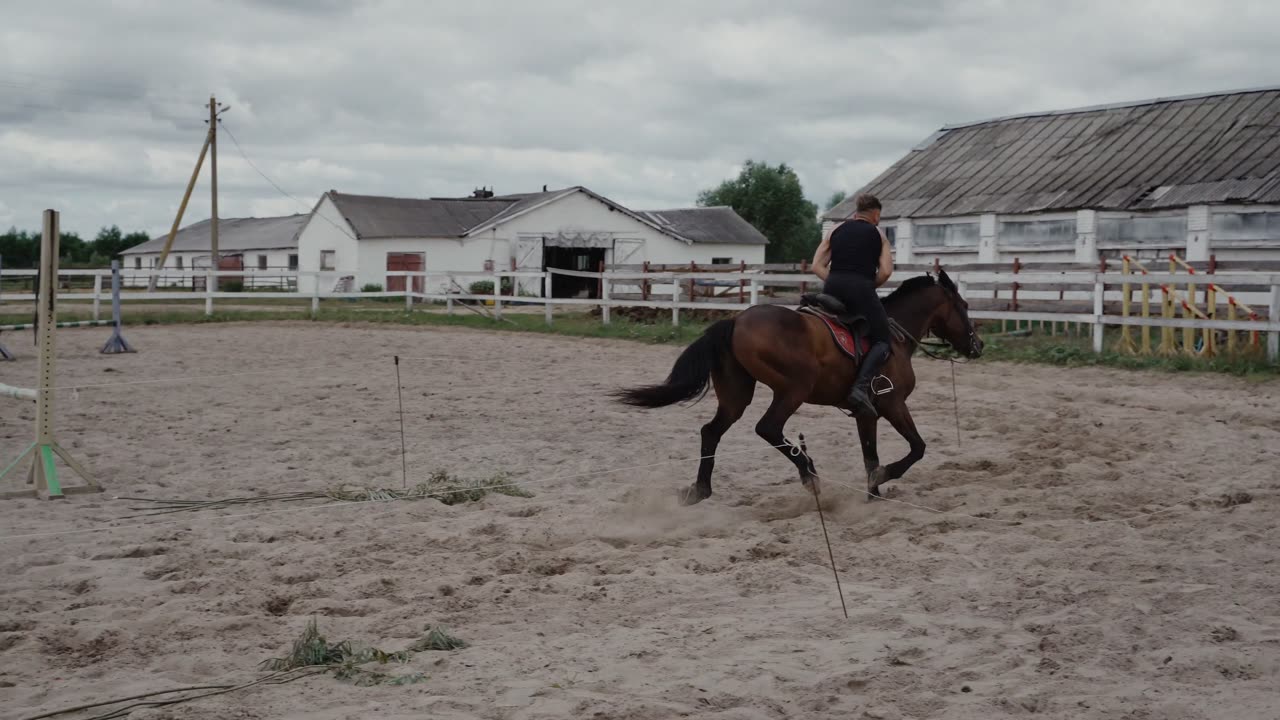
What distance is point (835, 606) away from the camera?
541cm

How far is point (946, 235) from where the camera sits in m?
28.5

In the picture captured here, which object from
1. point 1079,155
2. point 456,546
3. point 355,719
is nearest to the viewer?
point 355,719

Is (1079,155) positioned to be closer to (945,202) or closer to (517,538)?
(945,202)

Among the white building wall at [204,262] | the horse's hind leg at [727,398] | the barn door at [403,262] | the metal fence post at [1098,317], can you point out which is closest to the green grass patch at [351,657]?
the horse's hind leg at [727,398]

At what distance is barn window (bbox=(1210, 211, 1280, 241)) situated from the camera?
2177cm

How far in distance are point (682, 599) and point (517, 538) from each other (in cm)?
164

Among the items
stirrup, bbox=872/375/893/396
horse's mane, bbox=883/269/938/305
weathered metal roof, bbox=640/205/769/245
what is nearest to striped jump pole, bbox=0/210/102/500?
stirrup, bbox=872/375/893/396

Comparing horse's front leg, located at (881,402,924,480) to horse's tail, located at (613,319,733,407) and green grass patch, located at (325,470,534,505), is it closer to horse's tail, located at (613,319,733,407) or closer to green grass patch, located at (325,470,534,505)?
horse's tail, located at (613,319,733,407)

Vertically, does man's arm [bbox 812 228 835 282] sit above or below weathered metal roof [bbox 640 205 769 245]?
below

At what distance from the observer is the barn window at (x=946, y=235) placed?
27812mm

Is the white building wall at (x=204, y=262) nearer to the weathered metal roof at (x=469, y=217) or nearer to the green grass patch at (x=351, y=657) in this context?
the weathered metal roof at (x=469, y=217)

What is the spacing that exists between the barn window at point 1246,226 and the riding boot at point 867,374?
17.5 m

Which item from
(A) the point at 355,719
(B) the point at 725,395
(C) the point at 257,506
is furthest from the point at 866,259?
(A) the point at 355,719

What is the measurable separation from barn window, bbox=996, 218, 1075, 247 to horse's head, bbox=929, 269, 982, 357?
17.9 m
